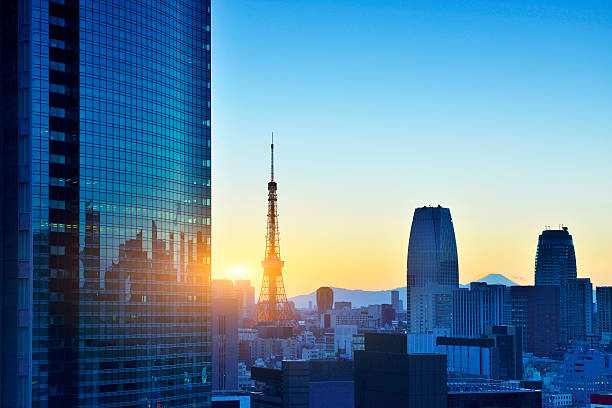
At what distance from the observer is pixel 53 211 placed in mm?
118938

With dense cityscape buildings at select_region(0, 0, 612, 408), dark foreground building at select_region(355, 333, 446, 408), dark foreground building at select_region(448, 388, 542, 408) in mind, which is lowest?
dark foreground building at select_region(448, 388, 542, 408)

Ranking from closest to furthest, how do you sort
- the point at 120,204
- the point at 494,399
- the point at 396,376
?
the point at 120,204
the point at 396,376
the point at 494,399

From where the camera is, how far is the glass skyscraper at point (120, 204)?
4643 inches

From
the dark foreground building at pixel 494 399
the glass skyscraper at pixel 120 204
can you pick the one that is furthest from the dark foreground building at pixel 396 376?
the glass skyscraper at pixel 120 204

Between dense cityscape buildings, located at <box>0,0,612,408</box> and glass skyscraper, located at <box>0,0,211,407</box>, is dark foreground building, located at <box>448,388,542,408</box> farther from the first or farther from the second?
glass skyscraper, located at <box>0,0,211,407</box>

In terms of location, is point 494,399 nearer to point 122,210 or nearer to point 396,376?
point 396,376

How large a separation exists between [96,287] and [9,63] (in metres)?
68.9

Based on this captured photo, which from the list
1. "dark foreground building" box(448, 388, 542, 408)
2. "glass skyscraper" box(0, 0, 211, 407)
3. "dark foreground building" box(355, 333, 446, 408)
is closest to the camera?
"glass skyscraper" box(0, 0, 211, 407)

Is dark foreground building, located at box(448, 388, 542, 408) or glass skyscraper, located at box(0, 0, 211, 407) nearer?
glass skyscraper, located at box(0, 0, 211, 407)

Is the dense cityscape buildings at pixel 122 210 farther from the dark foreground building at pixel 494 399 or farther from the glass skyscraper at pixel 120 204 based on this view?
the dark foreground building at pixel 494 399

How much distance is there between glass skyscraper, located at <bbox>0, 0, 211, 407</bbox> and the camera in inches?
4643

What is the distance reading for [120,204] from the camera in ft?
427

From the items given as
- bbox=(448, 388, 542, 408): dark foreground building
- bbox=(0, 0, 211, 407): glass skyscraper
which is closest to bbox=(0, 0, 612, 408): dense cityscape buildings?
bbox=(0, 0, 211, 407): glass skyscraper

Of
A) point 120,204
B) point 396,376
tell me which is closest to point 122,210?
point 120,204
